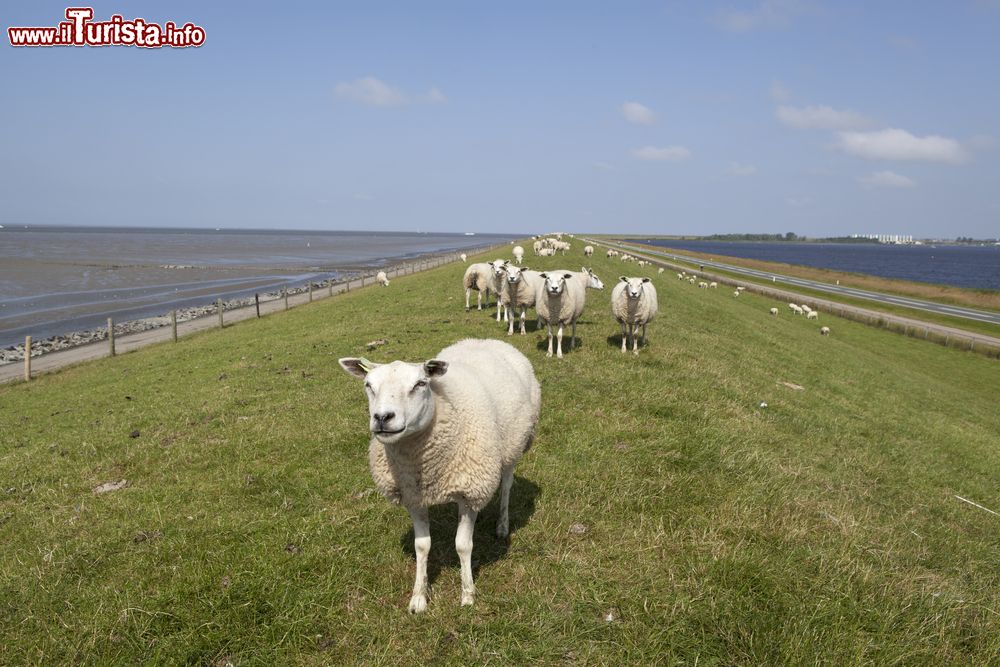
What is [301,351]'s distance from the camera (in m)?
18.0

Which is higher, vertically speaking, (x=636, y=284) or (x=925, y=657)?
(x=636, y=284)

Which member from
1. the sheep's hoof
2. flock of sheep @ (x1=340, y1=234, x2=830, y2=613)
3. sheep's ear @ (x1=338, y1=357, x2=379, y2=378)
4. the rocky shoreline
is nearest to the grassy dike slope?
the sheep's hoof

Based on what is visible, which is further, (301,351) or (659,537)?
(301,351)

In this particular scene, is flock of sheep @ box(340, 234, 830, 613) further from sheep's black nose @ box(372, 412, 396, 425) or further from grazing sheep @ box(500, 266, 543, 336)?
grazing sheep @ box(500, 266, 543, 336)

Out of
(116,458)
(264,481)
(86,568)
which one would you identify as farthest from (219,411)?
(86,568)

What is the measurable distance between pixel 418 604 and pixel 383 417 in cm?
210

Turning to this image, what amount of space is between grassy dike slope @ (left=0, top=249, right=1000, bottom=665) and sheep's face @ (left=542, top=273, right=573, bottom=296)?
2.25 meters

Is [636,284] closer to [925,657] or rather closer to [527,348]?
[527,348]

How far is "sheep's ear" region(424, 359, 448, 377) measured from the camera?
480 centimetres

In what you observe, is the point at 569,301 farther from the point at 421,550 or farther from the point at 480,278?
the point at 421,550

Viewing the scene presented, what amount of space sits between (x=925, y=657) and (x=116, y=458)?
11249 mm

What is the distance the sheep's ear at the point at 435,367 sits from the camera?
4.80 metres

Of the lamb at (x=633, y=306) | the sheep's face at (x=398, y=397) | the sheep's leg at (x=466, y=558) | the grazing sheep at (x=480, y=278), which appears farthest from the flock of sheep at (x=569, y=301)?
→ the sheep's face at (x=398, y=397)

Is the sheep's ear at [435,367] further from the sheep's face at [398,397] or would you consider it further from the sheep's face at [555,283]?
the sheep's face at [555,283]
